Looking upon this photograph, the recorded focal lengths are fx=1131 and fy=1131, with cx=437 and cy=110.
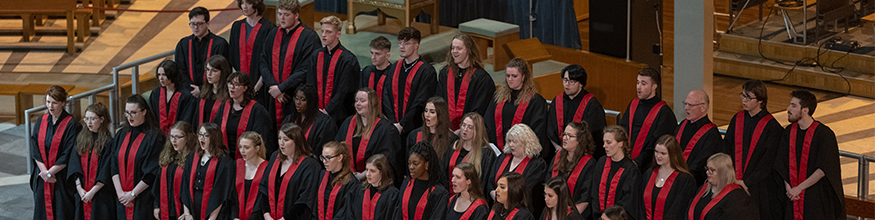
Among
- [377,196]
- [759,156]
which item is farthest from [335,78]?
[759,156]

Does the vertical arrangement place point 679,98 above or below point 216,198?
above

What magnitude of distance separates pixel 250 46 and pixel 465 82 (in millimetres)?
1735

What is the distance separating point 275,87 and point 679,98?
2515 millimetres

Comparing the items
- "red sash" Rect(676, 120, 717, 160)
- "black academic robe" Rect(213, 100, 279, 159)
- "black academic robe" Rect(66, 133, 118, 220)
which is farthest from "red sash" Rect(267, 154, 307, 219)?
"red sash" Rect(676, 120, 717, 160)

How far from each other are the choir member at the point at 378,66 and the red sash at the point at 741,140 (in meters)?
2.09

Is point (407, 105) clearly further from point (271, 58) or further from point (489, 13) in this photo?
point (489, 13)

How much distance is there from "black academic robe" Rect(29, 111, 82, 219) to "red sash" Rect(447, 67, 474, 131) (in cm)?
239

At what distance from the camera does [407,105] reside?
684cm

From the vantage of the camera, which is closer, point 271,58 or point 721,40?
point 271,58

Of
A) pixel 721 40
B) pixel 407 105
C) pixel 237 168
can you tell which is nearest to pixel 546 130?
pixel 407 105

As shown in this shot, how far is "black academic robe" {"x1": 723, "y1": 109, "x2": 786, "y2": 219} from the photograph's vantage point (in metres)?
6.03

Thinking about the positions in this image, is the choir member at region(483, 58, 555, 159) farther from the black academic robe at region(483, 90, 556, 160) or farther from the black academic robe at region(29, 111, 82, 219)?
the black academic robe at region(29, 111, 82, 219)

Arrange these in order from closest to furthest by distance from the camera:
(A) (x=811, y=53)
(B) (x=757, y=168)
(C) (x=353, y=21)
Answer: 1. (B) (x=757, y=168)
2. (A) (x=811, y=53)
3. (C) (x=353, y=21)

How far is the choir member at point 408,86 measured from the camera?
673 cm
